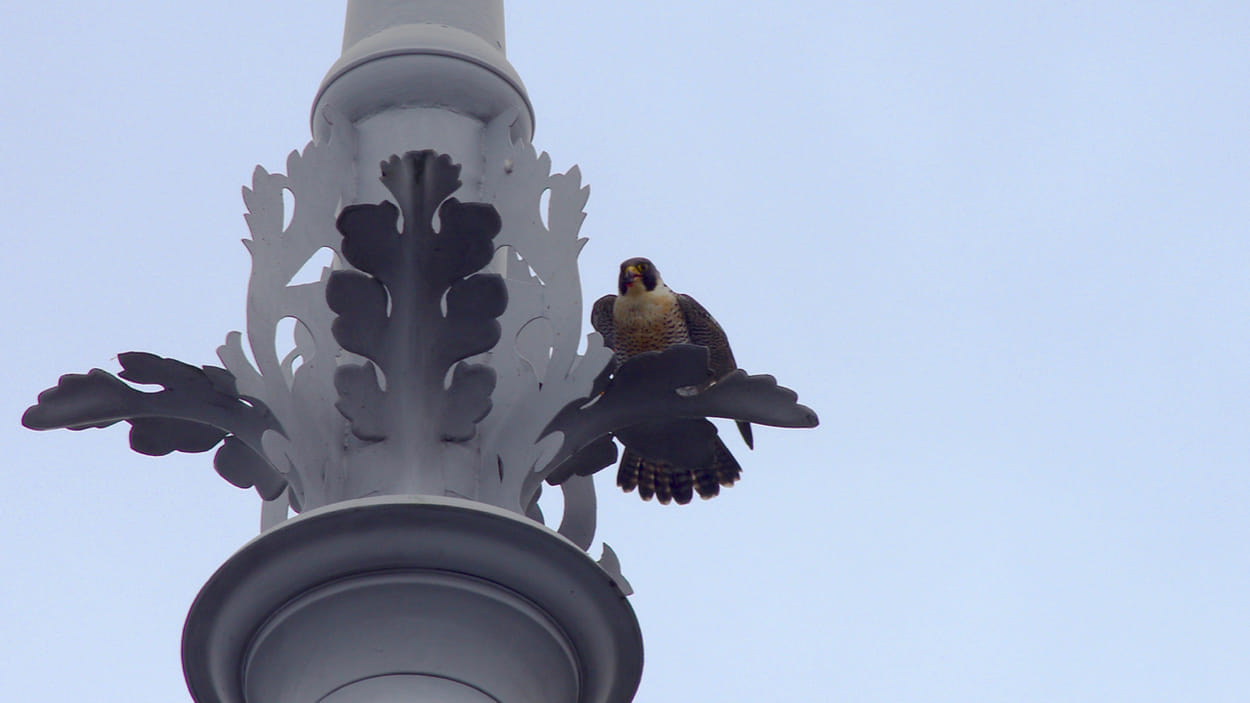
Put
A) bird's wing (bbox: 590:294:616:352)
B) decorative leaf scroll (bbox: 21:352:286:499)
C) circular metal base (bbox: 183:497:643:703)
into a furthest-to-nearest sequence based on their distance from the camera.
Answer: bird's wing (bbox: 590:294:616:352), decorative leaf scroll (bbox: 21:352:286:499), circular metal base (bbox: 183:497:643:703)

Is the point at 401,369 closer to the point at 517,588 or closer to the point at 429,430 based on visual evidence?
the point at 429,430

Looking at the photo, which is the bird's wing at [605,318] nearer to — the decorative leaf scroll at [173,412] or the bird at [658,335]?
the bird at [658,335]

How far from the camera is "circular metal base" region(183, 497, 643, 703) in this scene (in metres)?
3.74

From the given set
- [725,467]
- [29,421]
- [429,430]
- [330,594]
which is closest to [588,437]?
[429,430]

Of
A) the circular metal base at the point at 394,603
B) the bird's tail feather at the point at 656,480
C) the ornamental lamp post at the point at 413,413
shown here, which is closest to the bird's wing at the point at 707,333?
the bird's tail feather at the point at 656,480

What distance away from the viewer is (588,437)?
4.28m

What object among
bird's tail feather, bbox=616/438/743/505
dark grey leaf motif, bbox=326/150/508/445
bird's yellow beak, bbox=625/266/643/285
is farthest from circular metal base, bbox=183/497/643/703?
bird's yellow beak, bbox=625/266/643/285

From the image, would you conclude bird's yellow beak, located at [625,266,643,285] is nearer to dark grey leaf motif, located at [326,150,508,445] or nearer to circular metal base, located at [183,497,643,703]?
dark grey leaf motif, located at [326,150,508,445]

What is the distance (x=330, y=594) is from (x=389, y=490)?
1.02ft

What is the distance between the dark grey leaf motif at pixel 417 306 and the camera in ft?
13.0

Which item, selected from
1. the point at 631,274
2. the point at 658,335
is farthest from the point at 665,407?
the point at 631,274

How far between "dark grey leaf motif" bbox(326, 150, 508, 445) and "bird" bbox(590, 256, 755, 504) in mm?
3751

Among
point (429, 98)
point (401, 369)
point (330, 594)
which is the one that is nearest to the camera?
point (330, 594)

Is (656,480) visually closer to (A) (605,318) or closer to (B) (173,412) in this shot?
(A) (605,318)
